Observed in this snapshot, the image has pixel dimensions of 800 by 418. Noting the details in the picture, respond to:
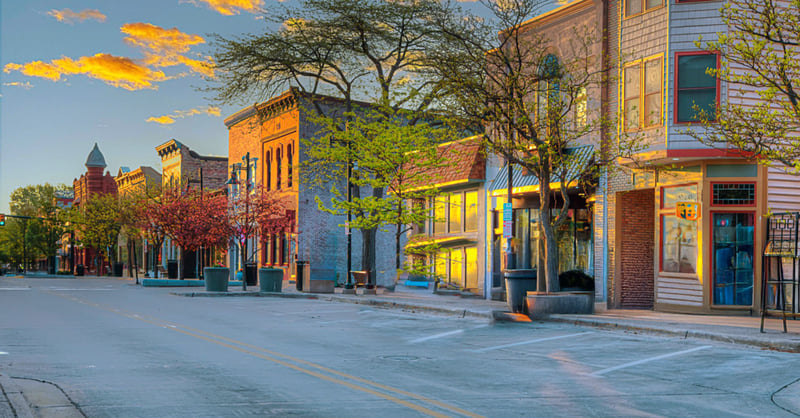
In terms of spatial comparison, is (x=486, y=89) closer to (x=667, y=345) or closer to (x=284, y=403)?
(x=667, y=345)

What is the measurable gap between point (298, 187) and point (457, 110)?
25.4m

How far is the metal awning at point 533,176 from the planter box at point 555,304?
3.16 m

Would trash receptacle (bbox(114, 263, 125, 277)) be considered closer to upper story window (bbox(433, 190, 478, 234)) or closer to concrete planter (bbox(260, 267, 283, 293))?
concrete planter (bbox(260, 267, 283, 293))

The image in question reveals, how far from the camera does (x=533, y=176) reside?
998 inches

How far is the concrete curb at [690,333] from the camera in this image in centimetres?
1366

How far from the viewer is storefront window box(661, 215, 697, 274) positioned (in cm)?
2072

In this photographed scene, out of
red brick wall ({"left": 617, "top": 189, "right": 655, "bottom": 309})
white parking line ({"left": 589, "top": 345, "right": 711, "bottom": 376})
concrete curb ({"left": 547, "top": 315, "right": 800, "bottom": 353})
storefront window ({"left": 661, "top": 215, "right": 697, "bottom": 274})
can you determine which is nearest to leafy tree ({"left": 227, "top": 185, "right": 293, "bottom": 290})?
red brick wall ({"left": 617, "top": 189, "right": 655, "bottom": 309})

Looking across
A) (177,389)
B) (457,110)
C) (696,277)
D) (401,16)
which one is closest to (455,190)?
(401,16)

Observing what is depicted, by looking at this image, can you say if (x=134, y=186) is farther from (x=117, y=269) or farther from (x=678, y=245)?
(x=678, y=245)

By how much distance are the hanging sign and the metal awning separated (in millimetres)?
2676

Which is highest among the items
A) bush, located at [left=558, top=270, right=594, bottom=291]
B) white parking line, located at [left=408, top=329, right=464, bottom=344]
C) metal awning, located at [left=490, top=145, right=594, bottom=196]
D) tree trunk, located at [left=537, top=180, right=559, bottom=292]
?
metal awning, located at [left=490, top=145, right=594, bottom=196]

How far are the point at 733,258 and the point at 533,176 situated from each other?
691 cm

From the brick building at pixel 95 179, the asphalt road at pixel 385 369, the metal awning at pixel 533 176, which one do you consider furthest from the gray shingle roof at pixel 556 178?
the brick building at pixel 95 179

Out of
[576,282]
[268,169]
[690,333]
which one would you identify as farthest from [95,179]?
[690,333]
